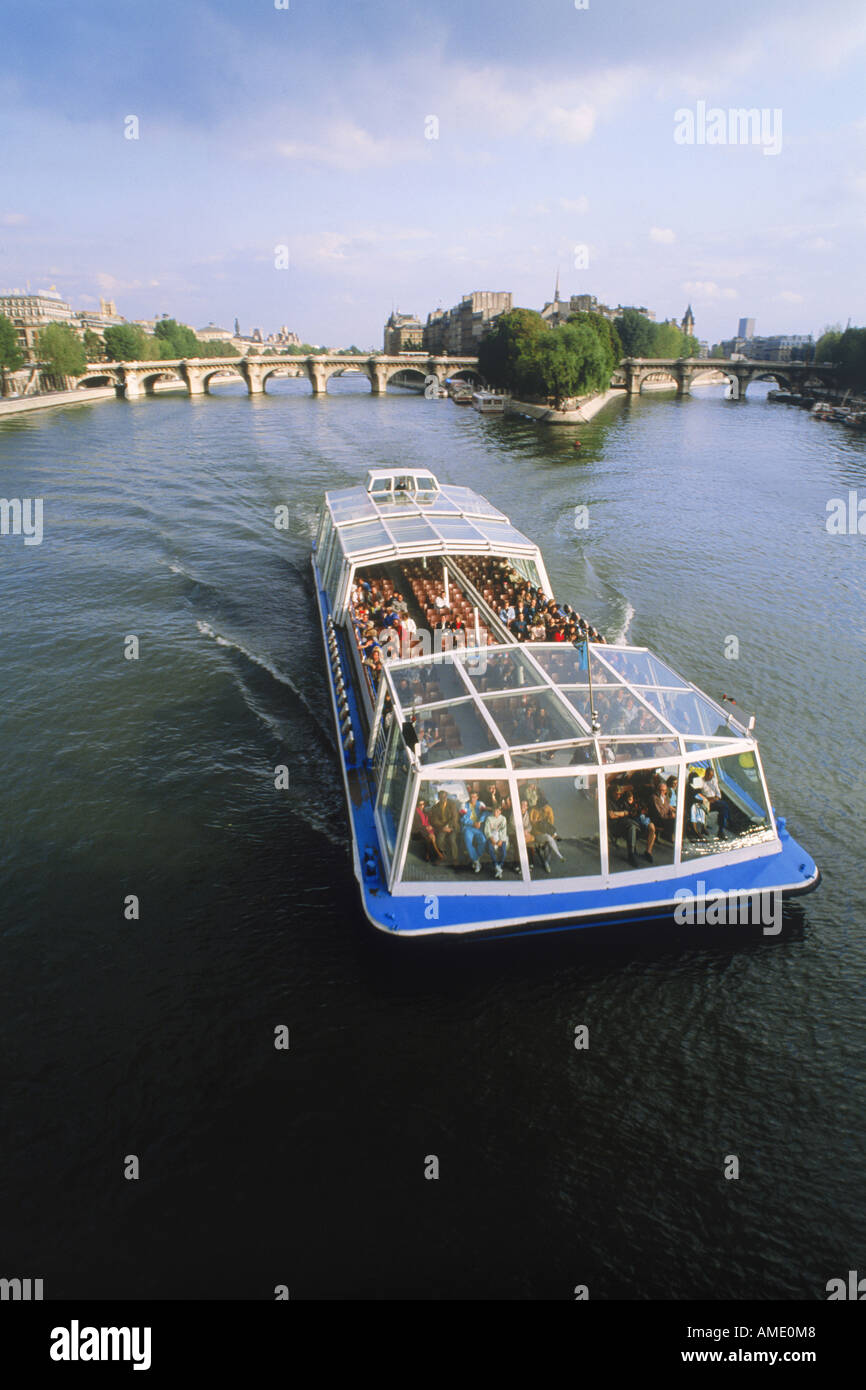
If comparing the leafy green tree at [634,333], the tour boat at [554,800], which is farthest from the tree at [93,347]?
the tour boat at [554,800]

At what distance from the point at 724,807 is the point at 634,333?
173200 millimetres

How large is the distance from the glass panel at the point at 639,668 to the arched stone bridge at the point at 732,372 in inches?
5567

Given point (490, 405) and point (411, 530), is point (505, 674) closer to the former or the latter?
point (411, 530)

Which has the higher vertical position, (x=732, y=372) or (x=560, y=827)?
(x=732, y=372)

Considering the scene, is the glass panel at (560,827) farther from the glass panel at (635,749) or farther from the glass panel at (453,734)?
the glass panel at (453,734)

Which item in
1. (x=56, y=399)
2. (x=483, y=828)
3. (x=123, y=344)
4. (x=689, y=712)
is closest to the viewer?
(x=483, y=828)

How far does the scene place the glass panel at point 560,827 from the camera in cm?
1180

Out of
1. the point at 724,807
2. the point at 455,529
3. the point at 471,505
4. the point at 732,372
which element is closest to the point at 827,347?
the point at 732,372

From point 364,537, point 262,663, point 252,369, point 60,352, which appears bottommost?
point 262,663

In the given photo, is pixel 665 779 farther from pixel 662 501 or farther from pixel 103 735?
pixel 662 501

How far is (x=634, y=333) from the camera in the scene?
161125 millimetres

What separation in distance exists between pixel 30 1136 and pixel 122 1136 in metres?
1.24

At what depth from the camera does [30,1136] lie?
9.90m
